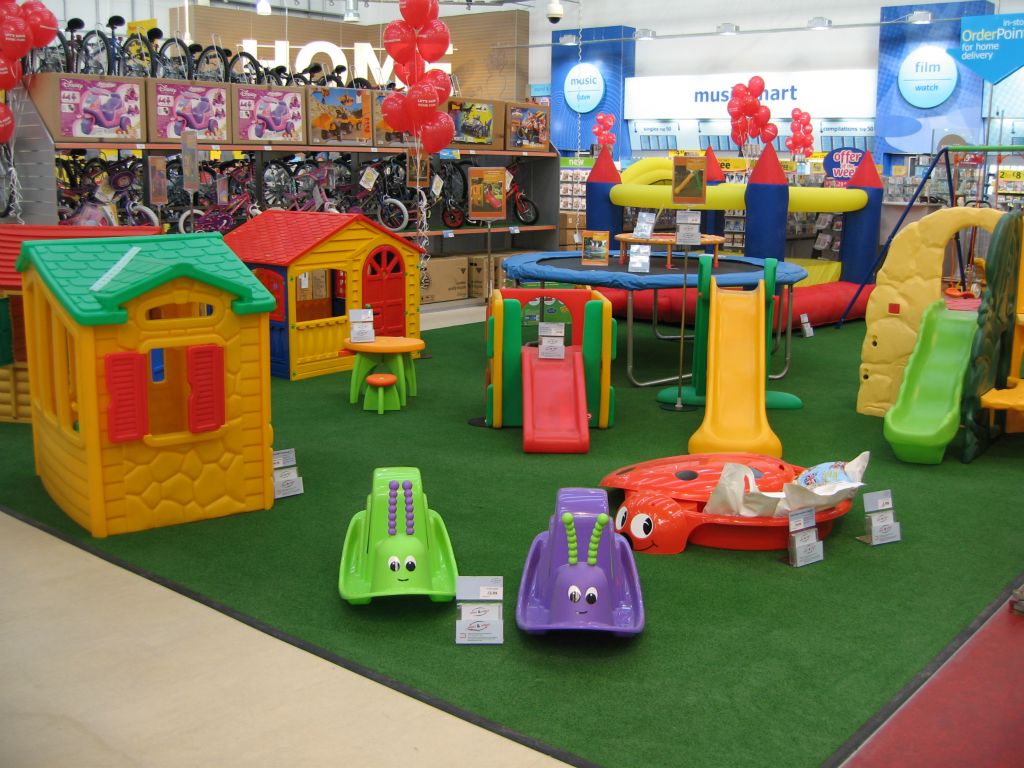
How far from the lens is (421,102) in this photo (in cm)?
975

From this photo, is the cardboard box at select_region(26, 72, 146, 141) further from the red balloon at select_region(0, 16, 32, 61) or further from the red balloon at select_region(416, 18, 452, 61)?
the red balloon at select_region(416, 18, 452, 61)

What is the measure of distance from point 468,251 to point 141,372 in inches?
351

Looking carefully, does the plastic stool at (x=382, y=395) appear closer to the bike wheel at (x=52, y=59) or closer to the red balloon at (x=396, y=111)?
Answer: the red balloon at (x=396, y=111)

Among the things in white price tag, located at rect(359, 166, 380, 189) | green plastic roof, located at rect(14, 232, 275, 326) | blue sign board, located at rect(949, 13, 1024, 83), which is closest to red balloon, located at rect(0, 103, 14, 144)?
green plastic roof, located at rect(14, 232, 275, 326)

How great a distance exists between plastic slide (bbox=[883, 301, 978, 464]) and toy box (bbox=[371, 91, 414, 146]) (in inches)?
240

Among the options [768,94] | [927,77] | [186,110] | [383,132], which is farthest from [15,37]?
[768,94]

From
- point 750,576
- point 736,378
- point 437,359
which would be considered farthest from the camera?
point 437,359

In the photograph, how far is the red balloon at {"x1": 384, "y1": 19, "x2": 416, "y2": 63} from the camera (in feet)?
31.7

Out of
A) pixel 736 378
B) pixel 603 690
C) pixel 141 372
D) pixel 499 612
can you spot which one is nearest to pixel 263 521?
pixel 141 372

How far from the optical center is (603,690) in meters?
3.52

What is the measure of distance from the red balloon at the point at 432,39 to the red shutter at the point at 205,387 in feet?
18.4

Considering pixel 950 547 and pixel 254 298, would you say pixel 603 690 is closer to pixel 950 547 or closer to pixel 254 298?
pixel 950 547

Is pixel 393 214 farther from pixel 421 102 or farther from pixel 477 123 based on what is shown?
pixel 421 102

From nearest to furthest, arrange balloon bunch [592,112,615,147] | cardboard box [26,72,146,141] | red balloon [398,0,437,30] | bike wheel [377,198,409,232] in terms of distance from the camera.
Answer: cardboard box [26,72,146,141], red balloon [398,0,437,30], bike wheel [377,198,409,232], balloon bunch [592,112,615,147]
